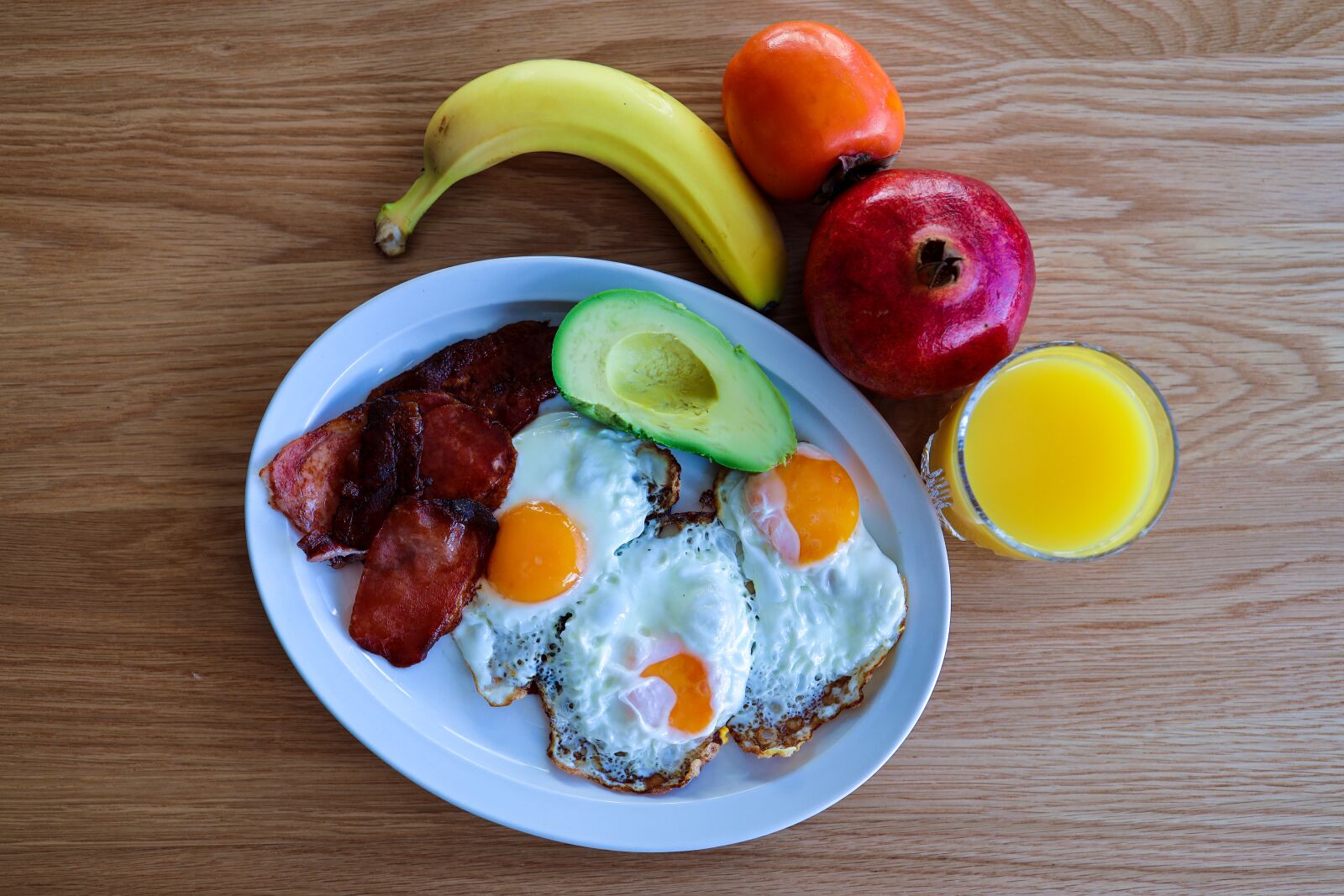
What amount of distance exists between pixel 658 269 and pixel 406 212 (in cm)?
51

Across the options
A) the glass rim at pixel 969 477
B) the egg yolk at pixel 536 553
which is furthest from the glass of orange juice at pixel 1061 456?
the egg yolk at pixel 536 553

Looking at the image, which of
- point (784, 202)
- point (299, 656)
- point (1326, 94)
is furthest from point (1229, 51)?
point (299, 656)

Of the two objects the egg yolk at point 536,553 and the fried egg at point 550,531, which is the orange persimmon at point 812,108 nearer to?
the fried egg at point 550,531

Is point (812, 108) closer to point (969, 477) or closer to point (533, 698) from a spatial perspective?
point (969, 477)

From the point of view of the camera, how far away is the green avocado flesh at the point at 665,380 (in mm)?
1401

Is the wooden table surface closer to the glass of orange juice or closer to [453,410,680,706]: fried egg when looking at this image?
the glass of orange juice

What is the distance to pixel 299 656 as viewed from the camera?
1.54m

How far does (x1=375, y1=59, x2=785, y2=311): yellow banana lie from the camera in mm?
1535

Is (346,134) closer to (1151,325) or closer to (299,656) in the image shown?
(299,656)

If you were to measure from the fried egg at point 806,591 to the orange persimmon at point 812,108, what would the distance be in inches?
20.9

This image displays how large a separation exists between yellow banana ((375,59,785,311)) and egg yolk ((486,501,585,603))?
1.89 feet

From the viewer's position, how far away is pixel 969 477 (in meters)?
1.46

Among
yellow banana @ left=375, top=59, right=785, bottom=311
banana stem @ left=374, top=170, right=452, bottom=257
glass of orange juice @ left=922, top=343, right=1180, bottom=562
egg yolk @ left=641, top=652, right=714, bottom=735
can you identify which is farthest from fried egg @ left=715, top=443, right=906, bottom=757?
banana stem @ left=374, top=170, right=452, bottom=257

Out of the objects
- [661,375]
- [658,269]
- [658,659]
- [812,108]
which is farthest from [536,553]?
[812,108]
